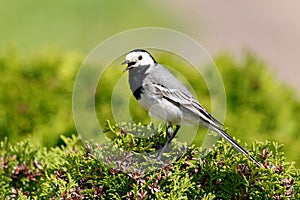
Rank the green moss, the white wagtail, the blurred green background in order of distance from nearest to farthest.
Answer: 1. the green moss
2. the white wagtail
3. the blurred green background

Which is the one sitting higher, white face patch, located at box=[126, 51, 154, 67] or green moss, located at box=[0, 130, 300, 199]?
white face patch, located at box=[126, 51, 154, 67]

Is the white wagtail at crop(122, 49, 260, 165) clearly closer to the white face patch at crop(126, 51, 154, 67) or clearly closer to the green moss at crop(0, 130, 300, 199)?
the white face patch at crop(126, 51, 154, 67)

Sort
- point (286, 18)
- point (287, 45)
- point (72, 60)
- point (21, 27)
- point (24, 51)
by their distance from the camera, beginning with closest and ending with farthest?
1. point (72, 60)
2. point (24, 51)
3. point (21, 27)
4. point (287, 45)
5. point (286, 18)

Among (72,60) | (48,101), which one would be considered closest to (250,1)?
(72,60)

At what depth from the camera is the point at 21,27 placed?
12453mm

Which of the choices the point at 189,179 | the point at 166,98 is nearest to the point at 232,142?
the point at 189,179

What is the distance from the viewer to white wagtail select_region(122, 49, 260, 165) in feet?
11.5

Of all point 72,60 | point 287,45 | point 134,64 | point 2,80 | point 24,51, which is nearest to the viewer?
point 134,64

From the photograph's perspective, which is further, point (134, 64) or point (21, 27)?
point (21, 27)

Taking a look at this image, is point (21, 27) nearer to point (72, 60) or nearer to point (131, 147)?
point (72, 60)

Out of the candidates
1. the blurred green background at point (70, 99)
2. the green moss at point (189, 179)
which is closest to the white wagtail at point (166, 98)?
the green moss at point (189, 179)

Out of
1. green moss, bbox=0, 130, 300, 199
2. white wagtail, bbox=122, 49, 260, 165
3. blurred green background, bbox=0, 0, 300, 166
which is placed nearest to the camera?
green moss, bbox=0, 130, 300, 199

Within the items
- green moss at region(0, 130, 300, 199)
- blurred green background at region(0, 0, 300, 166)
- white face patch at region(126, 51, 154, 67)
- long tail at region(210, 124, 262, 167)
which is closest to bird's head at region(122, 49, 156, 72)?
white face patch at region(126, 51, 154, 67)

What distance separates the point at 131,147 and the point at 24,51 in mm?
8531
